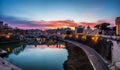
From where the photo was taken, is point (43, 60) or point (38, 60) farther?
point (38, 60)

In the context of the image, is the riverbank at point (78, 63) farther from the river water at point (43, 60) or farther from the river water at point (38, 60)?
the river water at point (38, 60)

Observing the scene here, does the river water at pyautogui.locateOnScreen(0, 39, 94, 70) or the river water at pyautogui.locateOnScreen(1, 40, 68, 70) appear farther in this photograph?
the river water at pyautogui.locateOnScreen(1, 40, 68, 70)

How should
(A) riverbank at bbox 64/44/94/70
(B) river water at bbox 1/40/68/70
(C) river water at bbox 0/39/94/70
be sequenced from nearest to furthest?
(A) riverbank at bbox 64/44/94/70 < (C) river water at bbox 0/39/94/70 < (B) river water at bbox 1/40/68/70

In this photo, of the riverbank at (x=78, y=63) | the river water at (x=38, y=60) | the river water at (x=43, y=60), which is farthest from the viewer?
the river water at (x=38, y=60)

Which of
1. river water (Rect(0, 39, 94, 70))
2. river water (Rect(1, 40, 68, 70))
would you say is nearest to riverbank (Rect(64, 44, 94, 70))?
river water (Rect(0, 39, 94, 70))

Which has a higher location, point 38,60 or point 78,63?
point 78,63

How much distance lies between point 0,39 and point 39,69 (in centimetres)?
8024

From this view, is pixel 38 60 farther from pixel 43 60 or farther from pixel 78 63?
pixel 78 63

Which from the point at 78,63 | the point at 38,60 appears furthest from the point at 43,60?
the point at 78,63

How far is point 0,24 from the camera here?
156m

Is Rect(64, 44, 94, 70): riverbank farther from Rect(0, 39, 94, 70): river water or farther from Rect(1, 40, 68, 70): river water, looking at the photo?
Rect(1, 40, 68, 70): river water

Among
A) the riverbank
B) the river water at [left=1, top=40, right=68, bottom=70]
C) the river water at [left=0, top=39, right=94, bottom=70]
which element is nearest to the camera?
the riverbank

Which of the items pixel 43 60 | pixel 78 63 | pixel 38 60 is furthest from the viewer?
pixel 38 60

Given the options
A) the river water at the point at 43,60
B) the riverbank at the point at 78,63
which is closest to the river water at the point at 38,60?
the river water at the point at 43,60
